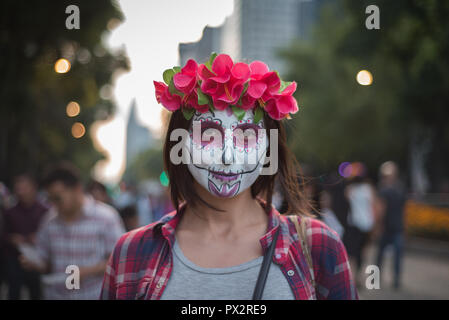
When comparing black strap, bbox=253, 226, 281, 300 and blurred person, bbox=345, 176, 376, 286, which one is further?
blurred person, bbox=345, 176, 376, 286

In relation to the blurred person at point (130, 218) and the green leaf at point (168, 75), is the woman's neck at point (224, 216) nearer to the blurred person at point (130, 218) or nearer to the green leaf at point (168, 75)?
the green leaf at point (168, 75)

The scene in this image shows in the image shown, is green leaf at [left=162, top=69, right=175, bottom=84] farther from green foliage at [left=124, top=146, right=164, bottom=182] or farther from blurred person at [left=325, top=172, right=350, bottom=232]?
green foliage at [left=124, top=146, right=164, bottom=182]

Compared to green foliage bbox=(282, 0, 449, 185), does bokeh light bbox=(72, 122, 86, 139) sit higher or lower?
lower

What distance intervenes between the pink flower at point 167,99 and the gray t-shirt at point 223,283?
68cm

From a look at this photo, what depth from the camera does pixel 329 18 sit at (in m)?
34.0

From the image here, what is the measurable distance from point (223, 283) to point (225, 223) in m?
0.30

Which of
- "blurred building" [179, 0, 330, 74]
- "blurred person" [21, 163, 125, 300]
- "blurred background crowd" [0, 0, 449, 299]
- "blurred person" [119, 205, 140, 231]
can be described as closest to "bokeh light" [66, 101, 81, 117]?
"blurred background crowd" [0, 0, 449, 299]

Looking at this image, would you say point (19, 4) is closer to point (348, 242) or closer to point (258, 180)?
point (348, 242)

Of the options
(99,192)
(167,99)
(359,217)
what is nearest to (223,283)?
(167,99)

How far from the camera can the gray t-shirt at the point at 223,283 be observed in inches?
75.3

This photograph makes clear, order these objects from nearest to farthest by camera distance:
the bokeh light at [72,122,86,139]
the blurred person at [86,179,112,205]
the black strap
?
the black strap
the blurred person at [86,179,112,205]
the bokeh light at [72,122,86,139]

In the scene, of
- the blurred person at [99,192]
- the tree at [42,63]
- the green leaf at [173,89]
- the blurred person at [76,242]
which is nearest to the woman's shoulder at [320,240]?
the green leaf at [173,89]

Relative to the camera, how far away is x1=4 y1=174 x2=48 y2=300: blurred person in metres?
6.51
